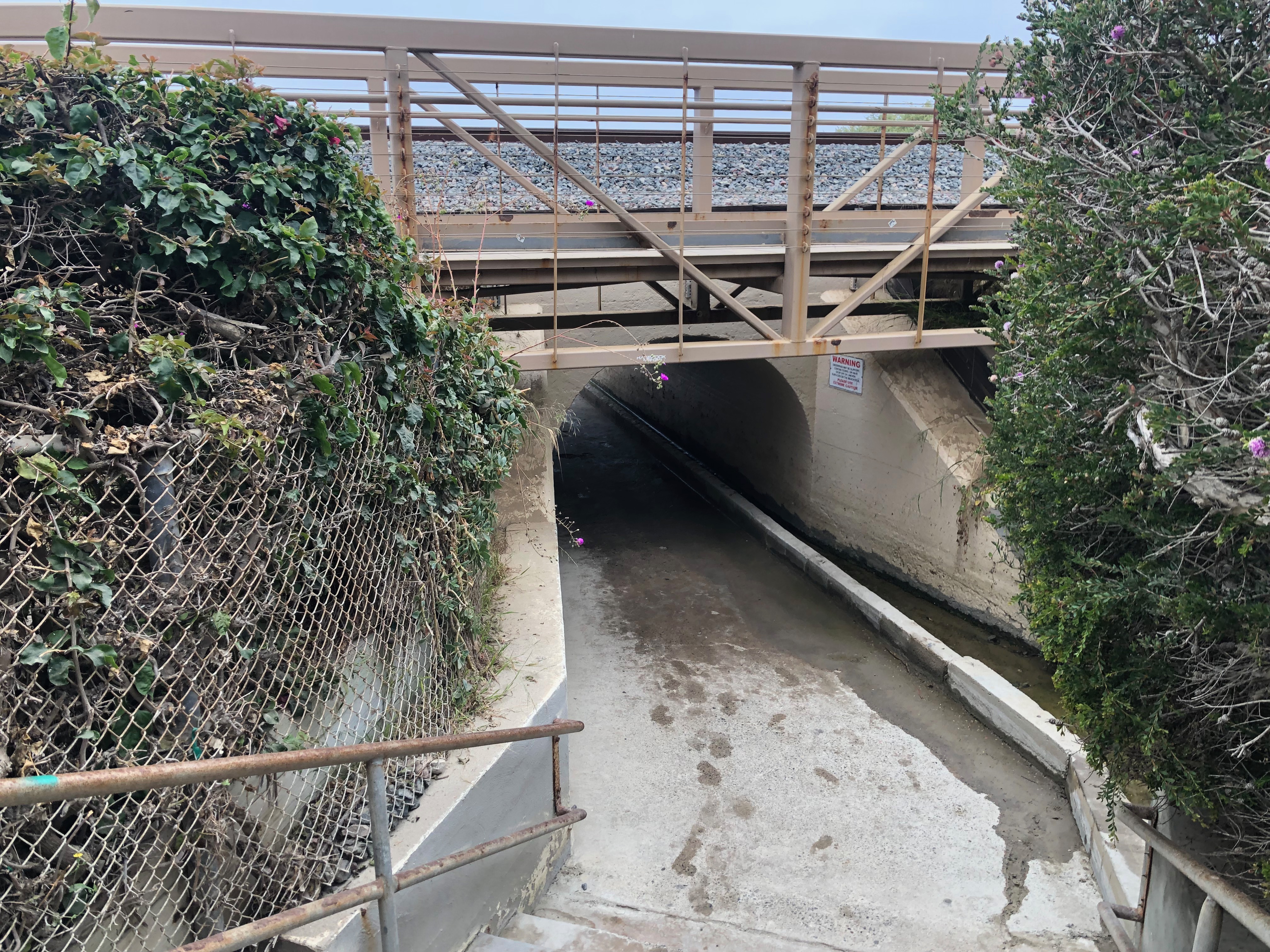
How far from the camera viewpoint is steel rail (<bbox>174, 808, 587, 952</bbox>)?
1.46 metres

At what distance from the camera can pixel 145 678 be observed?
1767mm

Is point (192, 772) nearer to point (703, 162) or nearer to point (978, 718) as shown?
point (978, 718)

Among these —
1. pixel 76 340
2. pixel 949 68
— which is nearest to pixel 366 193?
pixel 76 340

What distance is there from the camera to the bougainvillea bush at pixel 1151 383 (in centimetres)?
172

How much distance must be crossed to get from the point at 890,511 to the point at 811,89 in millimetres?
4647

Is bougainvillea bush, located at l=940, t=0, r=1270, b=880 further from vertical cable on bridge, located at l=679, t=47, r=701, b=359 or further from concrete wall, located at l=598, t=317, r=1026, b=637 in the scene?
concrete wall, located at l=598, t=317, r=1026, b=637

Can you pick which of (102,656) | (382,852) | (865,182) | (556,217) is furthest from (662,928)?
(865,182)

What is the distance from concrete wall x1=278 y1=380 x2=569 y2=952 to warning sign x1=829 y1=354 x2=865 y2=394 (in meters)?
5.40

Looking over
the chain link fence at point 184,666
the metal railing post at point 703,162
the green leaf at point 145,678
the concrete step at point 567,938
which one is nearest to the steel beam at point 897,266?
the metal railing post at point 703,162

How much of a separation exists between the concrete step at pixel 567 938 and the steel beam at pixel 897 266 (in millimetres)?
4995

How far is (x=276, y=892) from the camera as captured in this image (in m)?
2.10

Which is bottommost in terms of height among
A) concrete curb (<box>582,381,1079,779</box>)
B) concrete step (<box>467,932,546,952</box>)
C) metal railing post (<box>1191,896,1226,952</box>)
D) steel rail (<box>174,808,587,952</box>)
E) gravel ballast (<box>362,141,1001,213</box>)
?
concrete curb (<box>582,381,1079,779</box>)

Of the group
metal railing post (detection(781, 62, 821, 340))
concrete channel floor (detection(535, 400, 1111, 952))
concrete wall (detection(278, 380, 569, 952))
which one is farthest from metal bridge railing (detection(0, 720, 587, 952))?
metal railing post (detection(781, 62, 821, 340))

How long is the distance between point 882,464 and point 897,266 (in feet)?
9.09
